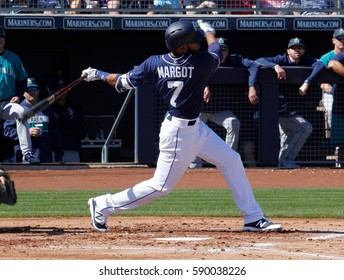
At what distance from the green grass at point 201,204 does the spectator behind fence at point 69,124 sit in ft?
11.3

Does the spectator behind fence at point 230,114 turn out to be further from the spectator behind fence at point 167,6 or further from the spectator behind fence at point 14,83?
the spectator behind fence at point 14,83

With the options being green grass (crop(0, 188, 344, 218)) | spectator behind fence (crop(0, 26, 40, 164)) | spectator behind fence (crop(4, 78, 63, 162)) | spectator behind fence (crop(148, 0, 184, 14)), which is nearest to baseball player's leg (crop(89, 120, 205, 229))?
green grass (crop(0, 188, 344, 218))

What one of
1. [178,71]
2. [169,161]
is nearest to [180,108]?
[178,71]

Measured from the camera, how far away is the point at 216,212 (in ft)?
32.7

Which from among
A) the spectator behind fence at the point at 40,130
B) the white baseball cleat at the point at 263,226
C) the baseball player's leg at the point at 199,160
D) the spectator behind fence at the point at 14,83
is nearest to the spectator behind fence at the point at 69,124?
the spectator behind fence at the point at 40,130

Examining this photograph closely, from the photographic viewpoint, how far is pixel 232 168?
25.6 ft

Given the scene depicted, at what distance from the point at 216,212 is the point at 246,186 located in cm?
213

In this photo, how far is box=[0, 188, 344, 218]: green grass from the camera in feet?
32.4

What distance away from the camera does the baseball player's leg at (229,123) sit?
14.8 metres

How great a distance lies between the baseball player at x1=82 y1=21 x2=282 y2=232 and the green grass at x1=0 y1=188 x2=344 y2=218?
2.04 metres

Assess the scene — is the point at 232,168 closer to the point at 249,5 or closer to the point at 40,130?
the point at 40,130

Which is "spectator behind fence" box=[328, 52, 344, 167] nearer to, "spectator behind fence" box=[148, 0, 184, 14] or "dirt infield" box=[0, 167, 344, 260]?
"spectator behind fence" box=[148, 0, 184, 14]

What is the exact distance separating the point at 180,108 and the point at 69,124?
850 cm
